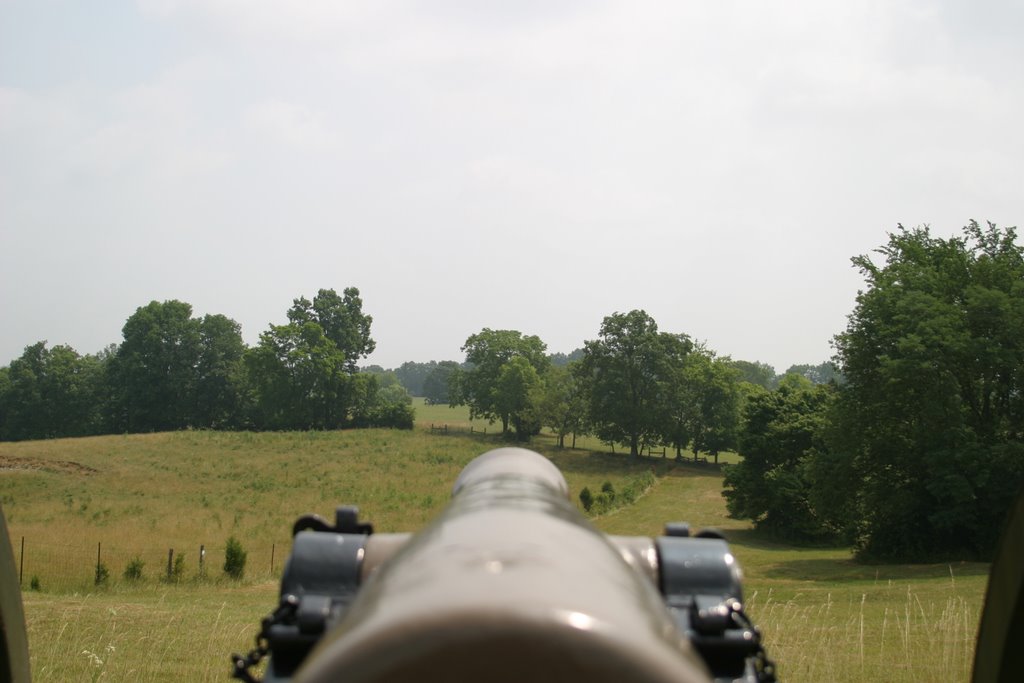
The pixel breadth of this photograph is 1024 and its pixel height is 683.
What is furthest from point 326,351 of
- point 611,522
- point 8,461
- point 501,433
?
point 611,522

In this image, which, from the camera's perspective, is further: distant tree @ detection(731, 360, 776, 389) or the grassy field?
distant tree @ detection(731, 360, 776, 389)

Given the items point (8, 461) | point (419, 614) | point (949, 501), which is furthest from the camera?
point (8, 461)

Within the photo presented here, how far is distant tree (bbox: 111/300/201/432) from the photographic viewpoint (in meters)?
86.2

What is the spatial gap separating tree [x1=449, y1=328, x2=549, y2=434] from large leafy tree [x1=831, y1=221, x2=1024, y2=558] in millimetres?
49730

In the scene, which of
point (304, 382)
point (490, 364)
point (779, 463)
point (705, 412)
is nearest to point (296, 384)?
point (304, 382)

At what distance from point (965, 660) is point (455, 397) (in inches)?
3153

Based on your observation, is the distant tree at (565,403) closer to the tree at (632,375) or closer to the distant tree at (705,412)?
the tree at (632,375)

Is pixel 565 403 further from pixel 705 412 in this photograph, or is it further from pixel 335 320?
pixel 335 320

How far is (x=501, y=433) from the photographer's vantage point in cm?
8456

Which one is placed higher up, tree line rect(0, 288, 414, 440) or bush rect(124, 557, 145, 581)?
tree line rect(0, 288, 414, 440)

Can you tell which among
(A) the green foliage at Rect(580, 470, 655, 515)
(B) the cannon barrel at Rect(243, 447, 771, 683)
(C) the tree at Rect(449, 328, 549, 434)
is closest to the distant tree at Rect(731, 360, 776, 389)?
(C) the tree at Rect(449, 328, 549, 434)

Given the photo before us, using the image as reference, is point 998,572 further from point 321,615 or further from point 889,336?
point 889,336

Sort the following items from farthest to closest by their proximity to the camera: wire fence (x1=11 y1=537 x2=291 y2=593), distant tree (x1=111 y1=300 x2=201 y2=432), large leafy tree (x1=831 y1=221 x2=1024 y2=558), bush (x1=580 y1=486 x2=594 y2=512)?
1. distant tree (x1=111 y1=300 x2=201 y2=432)
2. bush (x1=580 y1=486 x2=594 y2=512)
3. large leafy tree (x1=831 y1=221 x2=1024 y2=558)
4. wire fence (x1=11 y1=537 x2=291 y2=593)

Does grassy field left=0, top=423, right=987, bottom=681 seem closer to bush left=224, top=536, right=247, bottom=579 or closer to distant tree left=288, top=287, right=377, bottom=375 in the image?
bush left=224, top=536, right=247, bottom=579
